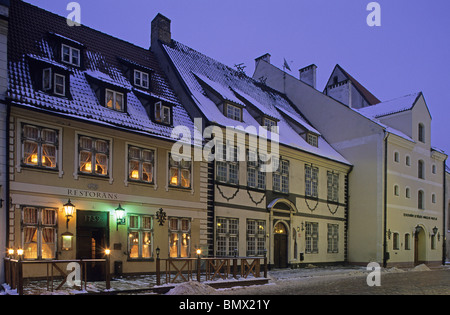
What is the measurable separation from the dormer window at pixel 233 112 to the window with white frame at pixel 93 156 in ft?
27.3

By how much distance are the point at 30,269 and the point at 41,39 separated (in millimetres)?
9415

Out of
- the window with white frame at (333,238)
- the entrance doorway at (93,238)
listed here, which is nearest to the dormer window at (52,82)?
the entrance doorway at (93,238)

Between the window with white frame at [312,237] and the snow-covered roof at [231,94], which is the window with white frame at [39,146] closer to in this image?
the snow-covered roof at [231,94]

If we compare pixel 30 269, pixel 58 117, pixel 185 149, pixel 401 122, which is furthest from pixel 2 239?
pixel 401 122

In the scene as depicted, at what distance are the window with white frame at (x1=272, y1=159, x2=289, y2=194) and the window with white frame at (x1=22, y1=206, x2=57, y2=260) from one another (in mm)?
13195

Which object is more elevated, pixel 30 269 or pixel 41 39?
pixel 41 39

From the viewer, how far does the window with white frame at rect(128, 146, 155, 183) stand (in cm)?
1872

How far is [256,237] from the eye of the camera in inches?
962

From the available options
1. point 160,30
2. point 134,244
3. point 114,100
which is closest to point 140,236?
point 134,244

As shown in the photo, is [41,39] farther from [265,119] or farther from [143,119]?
[265,119]

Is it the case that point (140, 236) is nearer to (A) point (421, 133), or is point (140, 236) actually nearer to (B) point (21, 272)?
(B) point (21, 272)

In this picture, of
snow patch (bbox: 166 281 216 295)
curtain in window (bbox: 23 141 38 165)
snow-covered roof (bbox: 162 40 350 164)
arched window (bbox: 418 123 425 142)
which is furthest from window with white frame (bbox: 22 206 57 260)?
arched window (bbox: 418 123 425 142)

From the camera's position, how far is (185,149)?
20.5 metres

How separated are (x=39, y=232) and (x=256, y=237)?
1204cm
